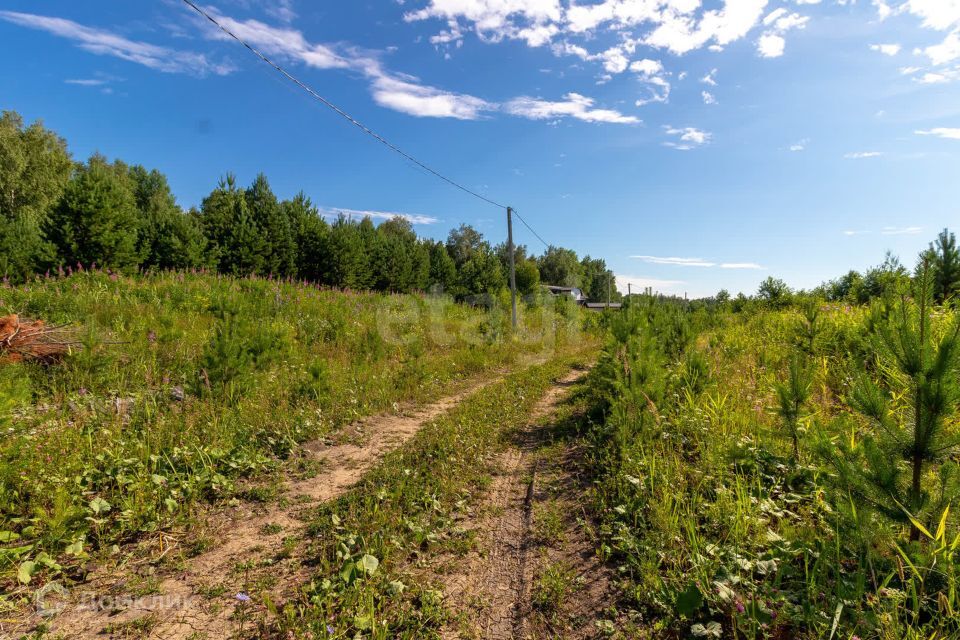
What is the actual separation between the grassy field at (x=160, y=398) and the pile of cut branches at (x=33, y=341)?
146 millimetres

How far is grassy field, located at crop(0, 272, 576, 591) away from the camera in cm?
314

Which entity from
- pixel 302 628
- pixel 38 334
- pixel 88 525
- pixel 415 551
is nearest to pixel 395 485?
pixel 415 551

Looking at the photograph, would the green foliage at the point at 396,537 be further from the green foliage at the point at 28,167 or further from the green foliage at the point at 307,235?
the green foliage at the point at 28,167

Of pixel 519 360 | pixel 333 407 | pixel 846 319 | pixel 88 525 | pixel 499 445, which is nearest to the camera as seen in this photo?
pixel 88 525

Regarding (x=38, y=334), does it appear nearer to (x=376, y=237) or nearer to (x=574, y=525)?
(x=574, y=525)

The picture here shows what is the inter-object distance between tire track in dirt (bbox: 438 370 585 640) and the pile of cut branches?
6.33 metres

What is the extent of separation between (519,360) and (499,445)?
24.7 ft

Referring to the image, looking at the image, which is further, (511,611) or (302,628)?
(511,611)

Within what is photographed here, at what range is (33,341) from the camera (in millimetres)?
5625

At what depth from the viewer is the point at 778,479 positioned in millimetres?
3609

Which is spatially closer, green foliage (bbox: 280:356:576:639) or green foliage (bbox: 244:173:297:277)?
green foliage (bbox: 280:356:576:639)

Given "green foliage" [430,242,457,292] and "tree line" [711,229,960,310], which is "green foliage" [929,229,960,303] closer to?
"tree line" [711,229,960,310]

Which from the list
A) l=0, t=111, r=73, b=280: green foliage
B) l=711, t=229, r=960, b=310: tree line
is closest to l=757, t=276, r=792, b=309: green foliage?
l=711, t=229, r=960, b=310: tree line

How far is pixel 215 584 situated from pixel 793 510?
4449mm
